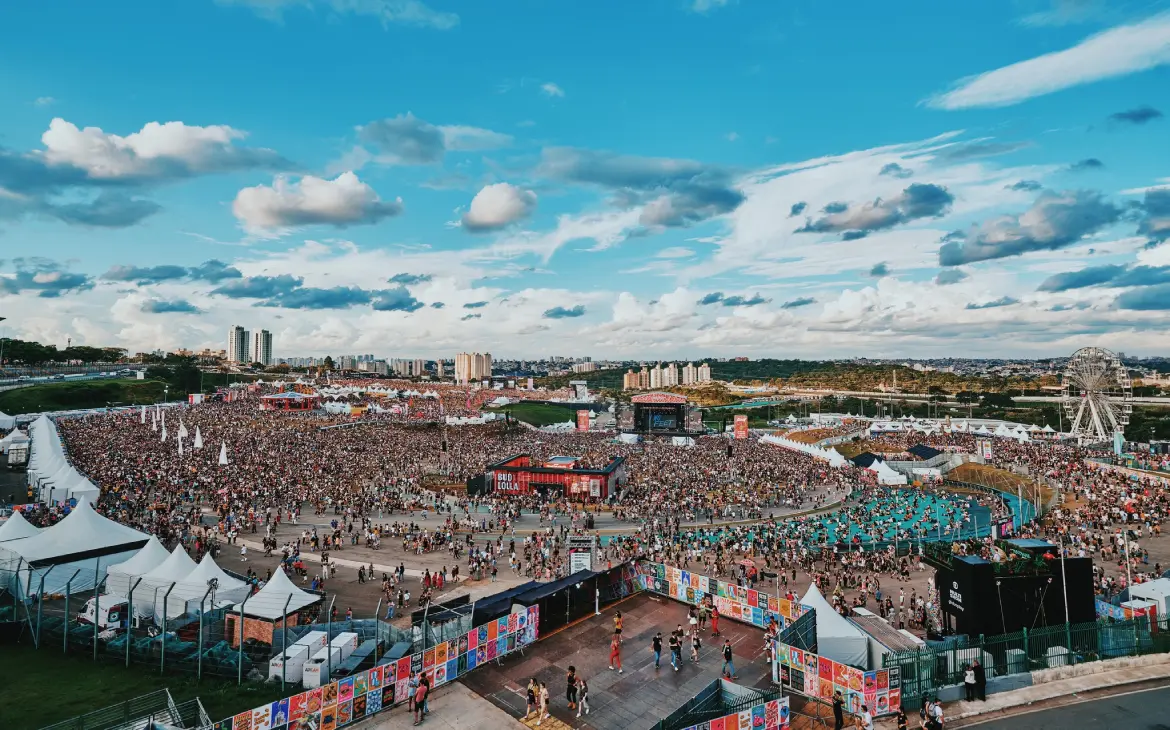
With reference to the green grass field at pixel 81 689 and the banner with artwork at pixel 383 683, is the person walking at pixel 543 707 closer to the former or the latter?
the banner with artwork at pixel 383 683

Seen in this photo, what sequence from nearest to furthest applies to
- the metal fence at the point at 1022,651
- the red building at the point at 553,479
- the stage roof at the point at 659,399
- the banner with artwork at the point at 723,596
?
the metal fence at the point at 1022,651, the banner with artwork at the point at 723,596, the red building at the point at 553,479, the stage roof at the point at 659,399

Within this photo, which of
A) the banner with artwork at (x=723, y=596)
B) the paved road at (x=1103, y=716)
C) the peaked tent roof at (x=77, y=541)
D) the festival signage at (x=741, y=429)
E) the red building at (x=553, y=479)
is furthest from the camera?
the festival signage at (x=741, y=429)

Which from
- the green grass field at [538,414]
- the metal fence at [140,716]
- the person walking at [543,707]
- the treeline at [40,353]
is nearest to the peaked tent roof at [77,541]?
the metal fence at [140,716]

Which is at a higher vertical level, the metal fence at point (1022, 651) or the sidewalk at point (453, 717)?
the metal fence at point (1022, 651)

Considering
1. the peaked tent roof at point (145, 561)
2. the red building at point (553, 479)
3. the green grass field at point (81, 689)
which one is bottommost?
the red building at point (553, 479)

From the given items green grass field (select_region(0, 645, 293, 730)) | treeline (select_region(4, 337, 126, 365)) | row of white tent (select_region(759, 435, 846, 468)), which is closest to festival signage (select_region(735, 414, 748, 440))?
row of white tent (select_region(759, 435, 846, 468))

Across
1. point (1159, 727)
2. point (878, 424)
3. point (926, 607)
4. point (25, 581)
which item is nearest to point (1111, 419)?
point (878, 424)

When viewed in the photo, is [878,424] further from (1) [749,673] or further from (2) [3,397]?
(2) [3,397]

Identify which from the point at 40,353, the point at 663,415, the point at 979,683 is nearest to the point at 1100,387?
the point at 663,415
